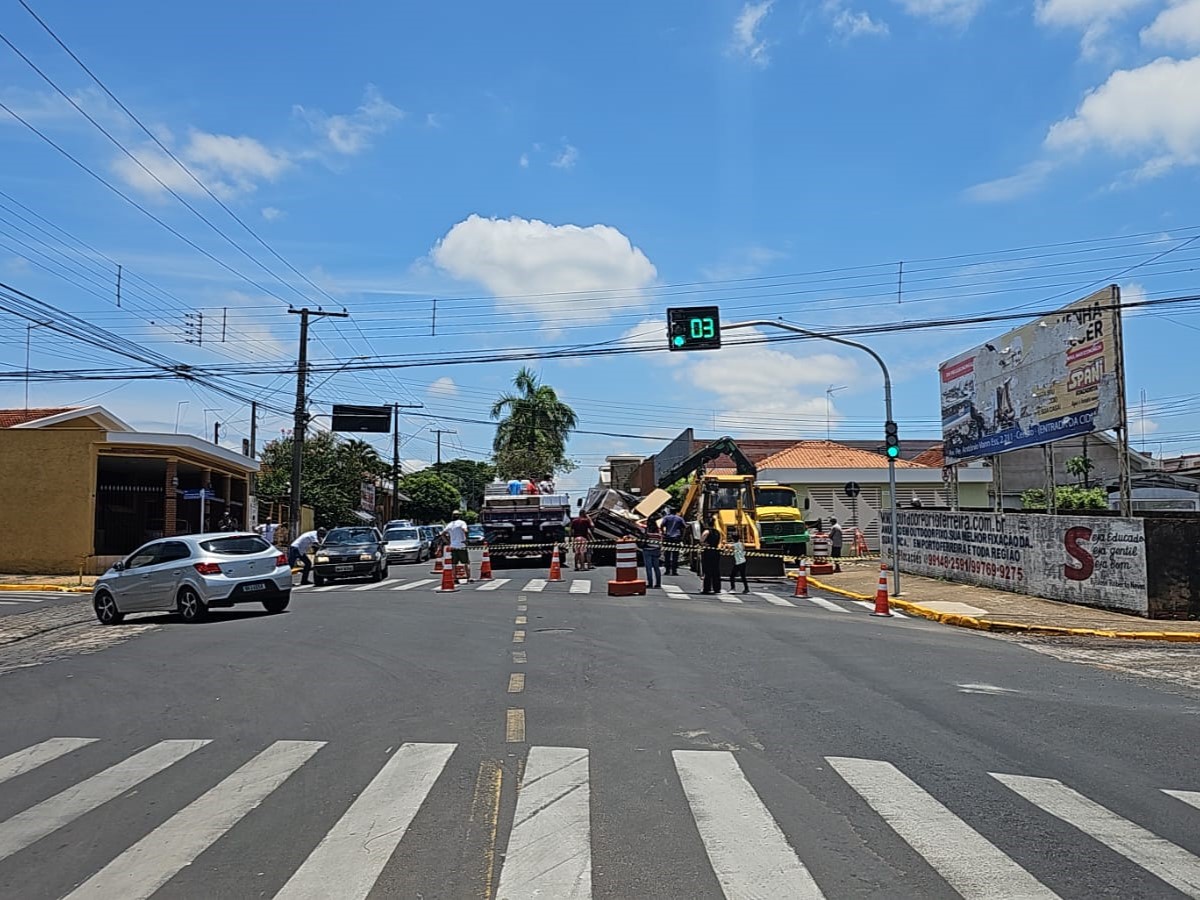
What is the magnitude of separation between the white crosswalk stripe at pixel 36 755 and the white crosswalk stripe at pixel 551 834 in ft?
12.2

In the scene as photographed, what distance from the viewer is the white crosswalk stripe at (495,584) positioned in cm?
2580

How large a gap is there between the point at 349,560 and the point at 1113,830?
25113mm

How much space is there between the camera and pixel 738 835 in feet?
20.5

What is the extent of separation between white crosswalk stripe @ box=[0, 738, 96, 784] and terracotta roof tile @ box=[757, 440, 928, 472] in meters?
45.0

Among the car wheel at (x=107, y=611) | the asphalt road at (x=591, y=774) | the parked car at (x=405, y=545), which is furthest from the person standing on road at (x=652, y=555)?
the parked car at (x=405, y=545)

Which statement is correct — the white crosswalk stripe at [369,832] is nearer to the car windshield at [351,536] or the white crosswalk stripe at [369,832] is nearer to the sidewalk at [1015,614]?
the sidewalk at [1015,614]

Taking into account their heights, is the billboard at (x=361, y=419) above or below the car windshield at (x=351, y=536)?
above

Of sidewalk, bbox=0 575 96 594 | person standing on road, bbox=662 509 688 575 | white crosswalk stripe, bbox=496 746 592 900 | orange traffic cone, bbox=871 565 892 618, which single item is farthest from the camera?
sidewalk, bbox=0 575 96 594

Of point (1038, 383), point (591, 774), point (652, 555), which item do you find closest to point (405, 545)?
point (652, 555)

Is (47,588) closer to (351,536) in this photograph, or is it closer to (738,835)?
(351,536)

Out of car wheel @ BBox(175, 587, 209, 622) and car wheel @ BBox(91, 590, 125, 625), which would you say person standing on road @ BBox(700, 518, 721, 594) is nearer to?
car wheel @ BBox(175, 587, 209, 622)

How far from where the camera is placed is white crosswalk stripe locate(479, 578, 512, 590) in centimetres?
2580

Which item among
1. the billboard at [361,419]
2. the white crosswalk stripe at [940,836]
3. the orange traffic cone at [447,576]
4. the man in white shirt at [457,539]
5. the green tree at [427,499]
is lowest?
the white crosswalk stripe at [940,836]

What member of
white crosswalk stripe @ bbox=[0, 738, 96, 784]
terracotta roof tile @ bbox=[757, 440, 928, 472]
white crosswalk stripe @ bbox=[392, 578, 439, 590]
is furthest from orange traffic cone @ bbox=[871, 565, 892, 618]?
terracotta roof tile @ bbox=[757, 440, 928, 472]
